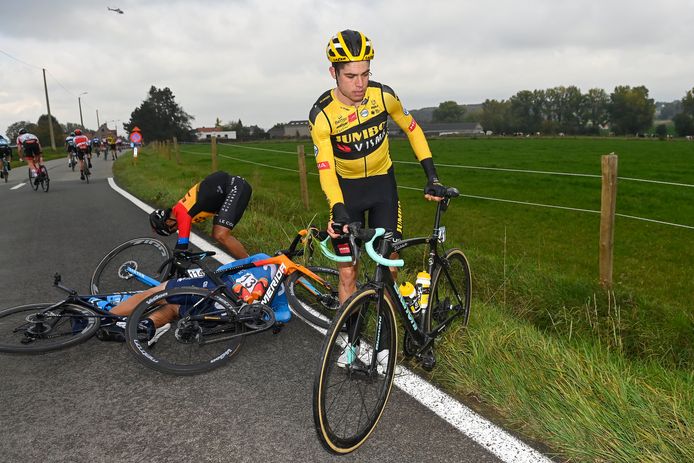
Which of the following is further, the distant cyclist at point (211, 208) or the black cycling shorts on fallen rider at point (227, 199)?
the black cycling shorts on fallen rider at point (227, 199)

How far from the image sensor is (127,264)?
4.93 meters

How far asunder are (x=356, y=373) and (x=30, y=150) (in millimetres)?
14996

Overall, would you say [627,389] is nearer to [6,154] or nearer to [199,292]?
[199,292]

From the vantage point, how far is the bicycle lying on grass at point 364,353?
240cm

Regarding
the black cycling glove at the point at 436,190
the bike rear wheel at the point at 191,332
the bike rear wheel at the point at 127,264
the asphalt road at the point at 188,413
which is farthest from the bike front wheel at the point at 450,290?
the bike rear wheel at the point at 127,264

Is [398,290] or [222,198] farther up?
[222,198]

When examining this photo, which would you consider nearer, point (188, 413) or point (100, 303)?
point (188, 413)

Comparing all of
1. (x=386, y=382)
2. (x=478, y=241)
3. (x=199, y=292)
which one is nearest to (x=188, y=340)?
(x=199, y=292)

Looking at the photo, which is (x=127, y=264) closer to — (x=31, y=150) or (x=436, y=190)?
(x=436, y=190)

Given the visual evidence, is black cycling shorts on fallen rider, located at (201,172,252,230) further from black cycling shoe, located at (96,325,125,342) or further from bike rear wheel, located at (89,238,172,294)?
black cycling shoe, located at (96,325,125,342)

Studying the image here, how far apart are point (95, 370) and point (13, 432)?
70 centimetres

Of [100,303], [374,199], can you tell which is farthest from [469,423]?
[100,303]

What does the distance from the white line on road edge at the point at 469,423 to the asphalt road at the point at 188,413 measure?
0.18ft

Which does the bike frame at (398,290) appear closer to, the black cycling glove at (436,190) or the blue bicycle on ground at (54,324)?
the black cycling glove at (436,190)
